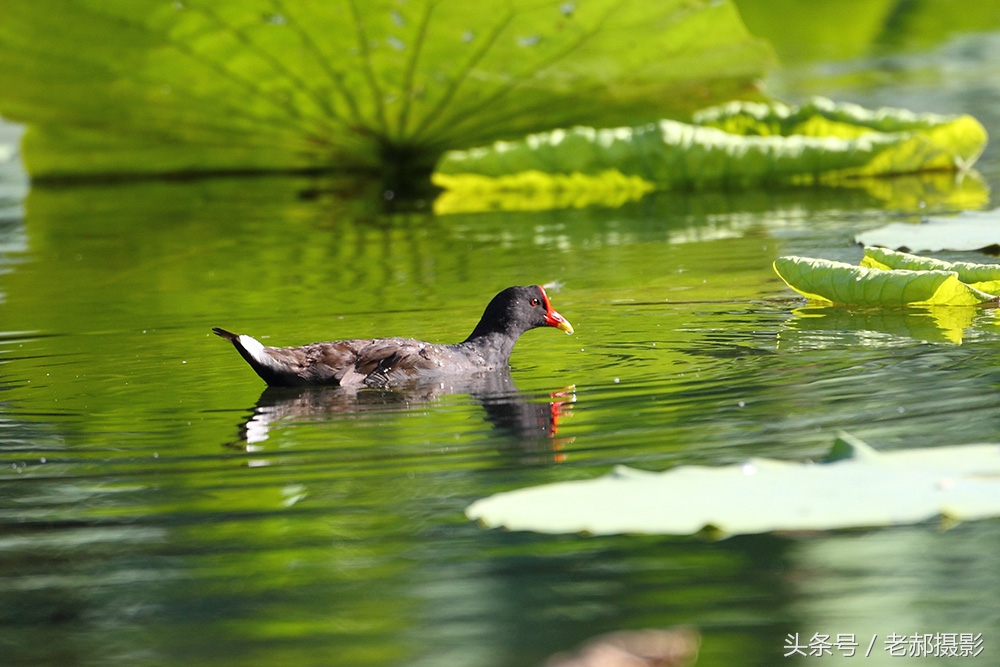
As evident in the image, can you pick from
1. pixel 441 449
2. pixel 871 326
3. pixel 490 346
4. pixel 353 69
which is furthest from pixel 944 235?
pixel 353 69

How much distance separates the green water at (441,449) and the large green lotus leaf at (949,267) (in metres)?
0.18

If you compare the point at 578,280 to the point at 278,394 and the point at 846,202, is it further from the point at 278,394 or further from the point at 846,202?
the point at 846,202

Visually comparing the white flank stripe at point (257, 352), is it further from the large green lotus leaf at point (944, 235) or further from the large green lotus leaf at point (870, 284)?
the large green lotus leaf at point (944, 235)

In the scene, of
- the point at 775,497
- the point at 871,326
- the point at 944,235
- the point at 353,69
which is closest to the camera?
the point at 775,497

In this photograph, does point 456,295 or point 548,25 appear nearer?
point 456,295

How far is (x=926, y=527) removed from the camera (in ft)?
8.53

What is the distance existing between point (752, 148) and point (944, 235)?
3210 millimetres

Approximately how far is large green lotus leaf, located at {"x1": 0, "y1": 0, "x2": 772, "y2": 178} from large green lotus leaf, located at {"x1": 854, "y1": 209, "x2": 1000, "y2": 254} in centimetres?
302

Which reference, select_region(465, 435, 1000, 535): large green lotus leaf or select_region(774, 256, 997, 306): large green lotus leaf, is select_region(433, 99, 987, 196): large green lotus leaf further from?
select_region(465, 435, 1000, 535): large green lotus leaf

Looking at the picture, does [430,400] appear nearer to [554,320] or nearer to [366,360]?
[366,360]

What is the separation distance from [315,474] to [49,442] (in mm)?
908

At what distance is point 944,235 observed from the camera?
235 inches

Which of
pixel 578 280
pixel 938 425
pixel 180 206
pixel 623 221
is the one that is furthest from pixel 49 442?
pixel 180 206

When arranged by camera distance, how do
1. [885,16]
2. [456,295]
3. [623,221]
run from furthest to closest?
[885,16] < [623,221] < [456,295]
